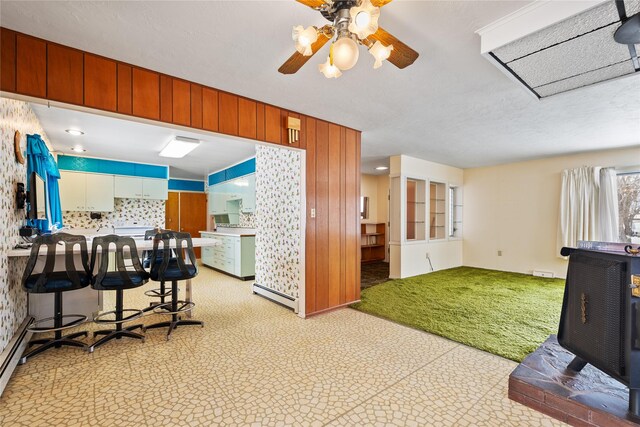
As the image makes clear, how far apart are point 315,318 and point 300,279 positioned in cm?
49

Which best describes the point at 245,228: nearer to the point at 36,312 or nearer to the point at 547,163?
the point at 36,312

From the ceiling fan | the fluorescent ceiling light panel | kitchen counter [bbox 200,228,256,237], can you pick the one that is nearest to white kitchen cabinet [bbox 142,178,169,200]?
kitchen counter [bbox 200,228,256,237]

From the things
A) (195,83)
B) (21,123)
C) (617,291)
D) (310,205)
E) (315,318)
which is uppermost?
(195,83)

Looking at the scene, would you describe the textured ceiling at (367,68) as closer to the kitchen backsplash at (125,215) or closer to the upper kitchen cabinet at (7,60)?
the upper kitchen cabinet at (7,60)

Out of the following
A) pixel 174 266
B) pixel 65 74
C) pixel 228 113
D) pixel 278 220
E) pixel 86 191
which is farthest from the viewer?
pixel 86 191

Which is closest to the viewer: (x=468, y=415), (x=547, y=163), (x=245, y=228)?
(x=468, y=415)

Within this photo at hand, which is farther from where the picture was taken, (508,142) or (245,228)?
(245,228)

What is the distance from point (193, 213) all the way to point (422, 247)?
20.4 ft

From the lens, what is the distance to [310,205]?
11.3 feet

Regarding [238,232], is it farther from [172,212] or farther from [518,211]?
[518,211]

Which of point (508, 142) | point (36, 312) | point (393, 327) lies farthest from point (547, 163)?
point (36, 312)

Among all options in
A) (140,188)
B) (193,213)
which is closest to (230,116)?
(140,188)

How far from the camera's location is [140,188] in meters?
6.39

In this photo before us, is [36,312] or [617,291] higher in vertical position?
[617,291]
